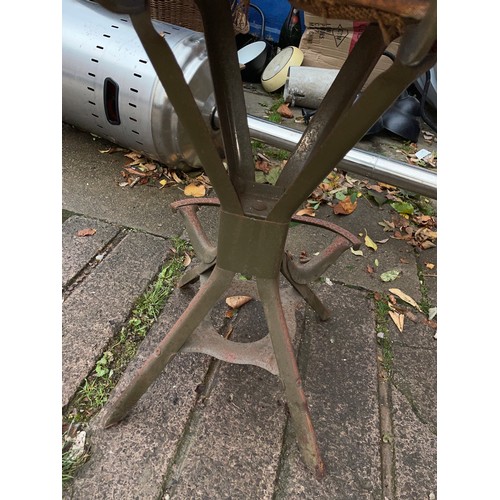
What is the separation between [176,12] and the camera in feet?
9.87

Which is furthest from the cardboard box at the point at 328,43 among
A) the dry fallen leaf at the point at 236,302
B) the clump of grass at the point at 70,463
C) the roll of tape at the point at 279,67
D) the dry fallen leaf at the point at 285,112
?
the clump of grass at the point at 70,463

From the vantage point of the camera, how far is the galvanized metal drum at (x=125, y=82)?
2152 mm

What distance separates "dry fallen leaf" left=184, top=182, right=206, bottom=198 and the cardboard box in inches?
59.8

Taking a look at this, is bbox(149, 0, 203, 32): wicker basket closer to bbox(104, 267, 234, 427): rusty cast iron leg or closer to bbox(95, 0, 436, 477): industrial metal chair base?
bbox(95, 0, 436, 477): industrial metal chair base

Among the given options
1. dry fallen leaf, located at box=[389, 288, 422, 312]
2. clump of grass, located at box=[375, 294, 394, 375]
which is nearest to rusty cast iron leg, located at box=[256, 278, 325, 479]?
clump of grass, located at box=[375, 294, 394, 375]

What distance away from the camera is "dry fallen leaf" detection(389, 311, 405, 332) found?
71.0 inches

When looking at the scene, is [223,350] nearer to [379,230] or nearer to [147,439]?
[147,439]

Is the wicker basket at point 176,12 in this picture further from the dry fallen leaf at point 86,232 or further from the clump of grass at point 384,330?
the clump of grass at point 384,330

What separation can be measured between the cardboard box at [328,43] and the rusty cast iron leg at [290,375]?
7.89 feet

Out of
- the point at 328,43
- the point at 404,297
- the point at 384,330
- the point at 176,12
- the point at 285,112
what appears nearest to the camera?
the point at 384,330

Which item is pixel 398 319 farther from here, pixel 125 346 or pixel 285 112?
pixel 285 112

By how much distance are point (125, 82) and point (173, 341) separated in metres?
1.40

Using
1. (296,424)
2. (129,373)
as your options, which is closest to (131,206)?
(129,373)

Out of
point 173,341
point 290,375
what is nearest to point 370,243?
point 290,375
